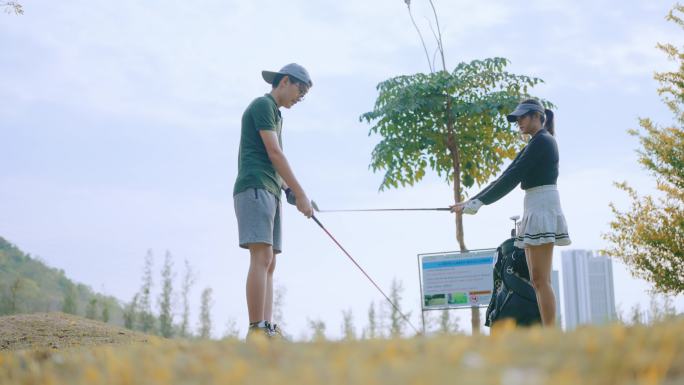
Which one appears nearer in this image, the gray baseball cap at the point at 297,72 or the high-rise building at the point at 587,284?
the gray baseball cap at the point at 297,72

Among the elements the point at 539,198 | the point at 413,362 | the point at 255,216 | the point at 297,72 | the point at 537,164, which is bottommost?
the point at 413,362

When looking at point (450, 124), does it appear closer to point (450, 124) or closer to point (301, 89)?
point (450, 124)

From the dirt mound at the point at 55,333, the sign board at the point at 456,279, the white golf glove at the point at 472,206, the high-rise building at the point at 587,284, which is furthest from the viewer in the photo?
the high-rise building at the point at 587,284

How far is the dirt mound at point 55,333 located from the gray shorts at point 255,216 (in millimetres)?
4392

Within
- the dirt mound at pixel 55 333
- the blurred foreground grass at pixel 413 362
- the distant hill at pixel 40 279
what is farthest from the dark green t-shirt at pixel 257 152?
the distant hill at pixel 40 279

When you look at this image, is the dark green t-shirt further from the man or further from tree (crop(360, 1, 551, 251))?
tree (crop(360, 1, 551, 251))

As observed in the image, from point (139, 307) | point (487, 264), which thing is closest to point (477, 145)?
point (487, 264)

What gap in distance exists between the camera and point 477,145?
14.9 meters

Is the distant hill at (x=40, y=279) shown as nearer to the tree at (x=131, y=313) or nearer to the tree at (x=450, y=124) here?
the tree at (x=131, y=313)

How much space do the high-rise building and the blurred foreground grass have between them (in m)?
22.6

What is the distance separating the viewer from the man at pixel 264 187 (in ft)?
18.9

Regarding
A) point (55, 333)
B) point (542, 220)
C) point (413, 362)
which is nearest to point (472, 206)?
point (542, 220)

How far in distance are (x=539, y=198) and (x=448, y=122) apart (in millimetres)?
8806

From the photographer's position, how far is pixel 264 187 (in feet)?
19.2
